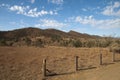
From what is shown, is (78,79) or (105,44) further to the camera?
(105,44)

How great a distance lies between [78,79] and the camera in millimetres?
14117

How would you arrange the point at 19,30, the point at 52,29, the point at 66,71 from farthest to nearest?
the point at 52,29, the point at 19,30, the point at 66,71

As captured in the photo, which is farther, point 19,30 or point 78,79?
point 19,30

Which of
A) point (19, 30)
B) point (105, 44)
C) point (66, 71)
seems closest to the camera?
point (66, 71)

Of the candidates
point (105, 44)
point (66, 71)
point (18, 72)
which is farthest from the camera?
point (105, 44)

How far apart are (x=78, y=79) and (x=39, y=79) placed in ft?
8.92

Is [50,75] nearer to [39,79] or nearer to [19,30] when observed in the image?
[39,79]

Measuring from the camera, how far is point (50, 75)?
51.3 ft

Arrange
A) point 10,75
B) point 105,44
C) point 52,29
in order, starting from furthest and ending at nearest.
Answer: point 52,29 → point 105,44 → point 10,75

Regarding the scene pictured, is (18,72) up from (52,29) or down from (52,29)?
down

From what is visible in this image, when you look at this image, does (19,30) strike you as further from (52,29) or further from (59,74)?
(59,74)

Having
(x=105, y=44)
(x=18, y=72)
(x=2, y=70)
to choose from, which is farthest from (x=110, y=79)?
(x=105, y=44)

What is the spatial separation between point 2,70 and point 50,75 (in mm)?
3812

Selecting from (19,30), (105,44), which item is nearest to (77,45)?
(105,44)
